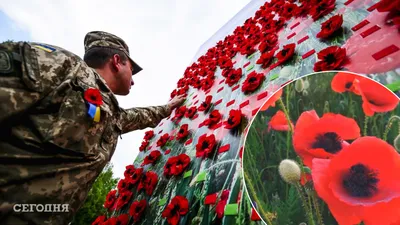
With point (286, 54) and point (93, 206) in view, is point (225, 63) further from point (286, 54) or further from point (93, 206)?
point (93, 206)

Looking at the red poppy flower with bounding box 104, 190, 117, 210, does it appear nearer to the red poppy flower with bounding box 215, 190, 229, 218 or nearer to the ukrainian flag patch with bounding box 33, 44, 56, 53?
the red poppy flower with bounding box 215, 190, 229, 218

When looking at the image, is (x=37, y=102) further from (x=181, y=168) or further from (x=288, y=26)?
(x=288, y=26)

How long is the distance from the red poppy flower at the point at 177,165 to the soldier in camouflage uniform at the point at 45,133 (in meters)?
0.87

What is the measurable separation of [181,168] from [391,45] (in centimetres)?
170

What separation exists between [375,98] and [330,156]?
31 cm

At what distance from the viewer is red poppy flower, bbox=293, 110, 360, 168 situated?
43.1 inches

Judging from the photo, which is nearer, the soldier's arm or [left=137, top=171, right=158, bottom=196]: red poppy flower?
the soldier's arm

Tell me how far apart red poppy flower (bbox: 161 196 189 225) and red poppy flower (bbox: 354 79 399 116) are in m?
1.31

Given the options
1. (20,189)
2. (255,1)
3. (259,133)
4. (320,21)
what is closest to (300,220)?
(259,133)

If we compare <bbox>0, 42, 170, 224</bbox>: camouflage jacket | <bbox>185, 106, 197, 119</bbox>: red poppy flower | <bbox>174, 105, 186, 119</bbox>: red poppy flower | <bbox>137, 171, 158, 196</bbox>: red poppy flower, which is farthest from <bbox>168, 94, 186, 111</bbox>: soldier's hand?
<bbox>0, 42, 170, 224</bbox>: camouflage jacket

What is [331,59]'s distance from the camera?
1659 mm

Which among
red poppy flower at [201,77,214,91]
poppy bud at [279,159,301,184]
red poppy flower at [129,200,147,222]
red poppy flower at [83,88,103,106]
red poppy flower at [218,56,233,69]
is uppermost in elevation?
red poppy flower at [83,88,103,106]

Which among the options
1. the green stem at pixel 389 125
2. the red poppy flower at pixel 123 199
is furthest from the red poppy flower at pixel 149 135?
the green stem at pixel 389 125

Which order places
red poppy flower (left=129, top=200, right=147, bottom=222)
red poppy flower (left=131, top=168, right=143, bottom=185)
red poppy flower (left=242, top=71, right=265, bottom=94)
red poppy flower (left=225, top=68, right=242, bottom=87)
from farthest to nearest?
red poppy flower (left=131, top=168, right=143, bottom=185), red poppy flower (left=225, top=68, right=242, bottom=87), red poppy flower (left=129, top=200, right=147, bottom=222), red poppy flower (left=242, top=71, right=265, bottom=94)
